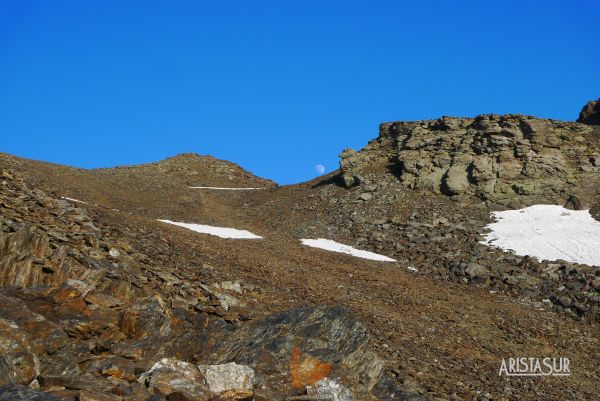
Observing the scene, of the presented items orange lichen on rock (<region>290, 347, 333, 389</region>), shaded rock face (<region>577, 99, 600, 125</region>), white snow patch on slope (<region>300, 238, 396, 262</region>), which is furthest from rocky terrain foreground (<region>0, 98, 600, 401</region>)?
shaded rock face (<region>577, 99, 600, 125</region>)

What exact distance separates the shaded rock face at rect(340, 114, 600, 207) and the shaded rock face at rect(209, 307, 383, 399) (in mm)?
25907

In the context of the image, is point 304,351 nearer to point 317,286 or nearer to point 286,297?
point 286,297

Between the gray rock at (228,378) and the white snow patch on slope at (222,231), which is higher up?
the white snow patch on slope at (222,231)

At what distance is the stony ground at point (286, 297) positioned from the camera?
9.88m

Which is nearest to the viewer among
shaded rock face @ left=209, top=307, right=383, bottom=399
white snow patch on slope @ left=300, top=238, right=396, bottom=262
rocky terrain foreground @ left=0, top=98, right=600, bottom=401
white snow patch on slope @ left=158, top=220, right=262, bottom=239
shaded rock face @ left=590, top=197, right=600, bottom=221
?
rocky terrain foreground @ left=0, top=98, right=600, bottom=401

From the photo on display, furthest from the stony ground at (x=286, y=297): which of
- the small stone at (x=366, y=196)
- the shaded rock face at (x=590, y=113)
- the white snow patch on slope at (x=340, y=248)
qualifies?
the shaded rock face at (x=590, y=113)

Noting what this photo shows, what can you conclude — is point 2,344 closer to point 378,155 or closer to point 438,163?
point 438,163

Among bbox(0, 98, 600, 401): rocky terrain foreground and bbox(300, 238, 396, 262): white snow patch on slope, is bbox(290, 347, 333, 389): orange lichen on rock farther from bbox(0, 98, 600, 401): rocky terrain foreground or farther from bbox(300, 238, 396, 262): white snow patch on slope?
→ bbox(300, 238, 396, 262): white snow patch on slope

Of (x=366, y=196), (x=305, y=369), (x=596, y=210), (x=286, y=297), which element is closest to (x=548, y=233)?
(x=596, y=210)

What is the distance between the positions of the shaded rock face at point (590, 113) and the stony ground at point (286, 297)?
16.4 metres

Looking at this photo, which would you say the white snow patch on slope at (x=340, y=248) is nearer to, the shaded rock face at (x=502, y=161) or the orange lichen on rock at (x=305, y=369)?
the shaded rock face at (x=502, y=161)

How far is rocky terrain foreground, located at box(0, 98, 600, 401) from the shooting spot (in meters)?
9.27

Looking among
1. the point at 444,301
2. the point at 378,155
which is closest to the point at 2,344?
the point at 444,301

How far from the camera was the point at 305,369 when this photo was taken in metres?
10.3
